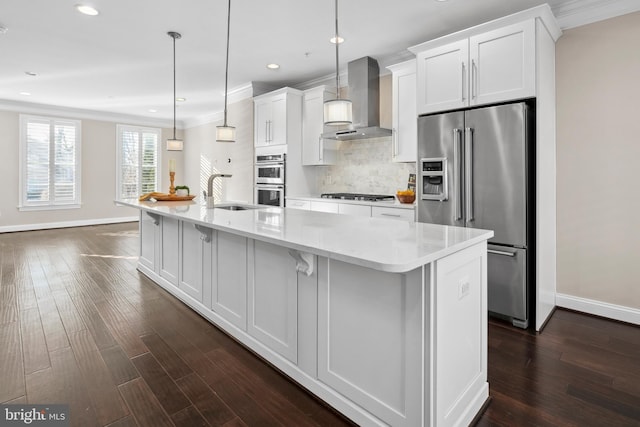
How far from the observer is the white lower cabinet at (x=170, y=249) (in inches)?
133

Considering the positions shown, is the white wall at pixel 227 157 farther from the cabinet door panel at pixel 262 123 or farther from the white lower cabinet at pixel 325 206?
the white lower cabinet at pixel 325 206

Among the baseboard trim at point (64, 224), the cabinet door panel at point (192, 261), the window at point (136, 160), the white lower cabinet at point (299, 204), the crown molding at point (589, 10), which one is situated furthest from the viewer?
the window at point (136, 160)

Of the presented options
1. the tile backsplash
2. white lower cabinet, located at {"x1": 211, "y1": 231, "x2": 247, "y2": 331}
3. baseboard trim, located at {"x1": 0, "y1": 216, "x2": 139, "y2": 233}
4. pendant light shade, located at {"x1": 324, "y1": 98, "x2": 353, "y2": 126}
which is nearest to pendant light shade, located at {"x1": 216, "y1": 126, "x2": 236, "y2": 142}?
white lower cabinet, located at {"x1": 211, "y1": 231, "x2": 247, "y2": 331}

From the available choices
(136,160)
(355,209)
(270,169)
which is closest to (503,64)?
(355,209)

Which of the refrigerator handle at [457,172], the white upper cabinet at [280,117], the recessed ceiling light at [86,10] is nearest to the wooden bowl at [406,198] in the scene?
the refrigerator handle at [457,172]

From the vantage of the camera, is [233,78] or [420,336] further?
[233,78]

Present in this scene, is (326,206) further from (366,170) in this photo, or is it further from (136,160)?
(136,160)

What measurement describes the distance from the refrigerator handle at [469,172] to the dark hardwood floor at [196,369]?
1011mm

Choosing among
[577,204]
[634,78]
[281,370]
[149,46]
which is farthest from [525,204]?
[149,46]

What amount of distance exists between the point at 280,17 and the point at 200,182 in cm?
609

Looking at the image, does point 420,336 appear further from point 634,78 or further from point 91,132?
point 91,132

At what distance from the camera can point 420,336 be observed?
1.39 m

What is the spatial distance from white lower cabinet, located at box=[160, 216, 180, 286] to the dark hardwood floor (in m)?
0.24

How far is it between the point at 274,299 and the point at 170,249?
1875 millimetres
